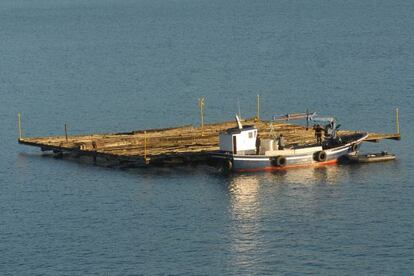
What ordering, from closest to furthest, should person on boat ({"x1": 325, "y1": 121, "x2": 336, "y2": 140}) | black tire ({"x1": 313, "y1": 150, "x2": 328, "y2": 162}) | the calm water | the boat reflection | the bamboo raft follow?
the calm water
the boat reflection
black tire ({"x1": 313, "y1": 150, "x2": 328, "y2": 162})
the bamboo raft
person on boat ({"x1": 325, "y1": 121, "x2": 336, "y2": 140})

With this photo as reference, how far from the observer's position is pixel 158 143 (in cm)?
12575

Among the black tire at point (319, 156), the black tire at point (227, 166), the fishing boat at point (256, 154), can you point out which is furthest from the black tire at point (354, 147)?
the black tire at point (227, 166)

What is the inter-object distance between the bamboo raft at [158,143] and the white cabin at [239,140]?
7.70 feet

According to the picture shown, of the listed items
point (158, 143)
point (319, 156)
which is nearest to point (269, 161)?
point (319, 156)

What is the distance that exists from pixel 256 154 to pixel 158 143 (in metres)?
11.7

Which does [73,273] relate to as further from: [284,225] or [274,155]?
[274,155]

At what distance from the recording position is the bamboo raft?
393 feet

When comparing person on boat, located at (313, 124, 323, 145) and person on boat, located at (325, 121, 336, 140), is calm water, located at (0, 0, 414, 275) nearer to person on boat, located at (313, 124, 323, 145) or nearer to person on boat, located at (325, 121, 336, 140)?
person on boat, located at (313, 124, 323, 145)

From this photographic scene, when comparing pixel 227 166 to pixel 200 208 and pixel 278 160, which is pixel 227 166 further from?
pixel 200 208

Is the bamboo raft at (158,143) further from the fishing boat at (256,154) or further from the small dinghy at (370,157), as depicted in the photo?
the small dinghy at (370,157)

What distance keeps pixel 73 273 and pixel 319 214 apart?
21.2 meters

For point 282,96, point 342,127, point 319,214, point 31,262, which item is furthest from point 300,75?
point 31,262

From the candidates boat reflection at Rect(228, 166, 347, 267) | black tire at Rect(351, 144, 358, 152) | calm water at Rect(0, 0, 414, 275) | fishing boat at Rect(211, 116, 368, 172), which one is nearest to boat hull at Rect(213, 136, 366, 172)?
fishing boat at Rect(211, 116, 368, 172)

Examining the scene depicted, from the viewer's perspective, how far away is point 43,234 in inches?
3986
